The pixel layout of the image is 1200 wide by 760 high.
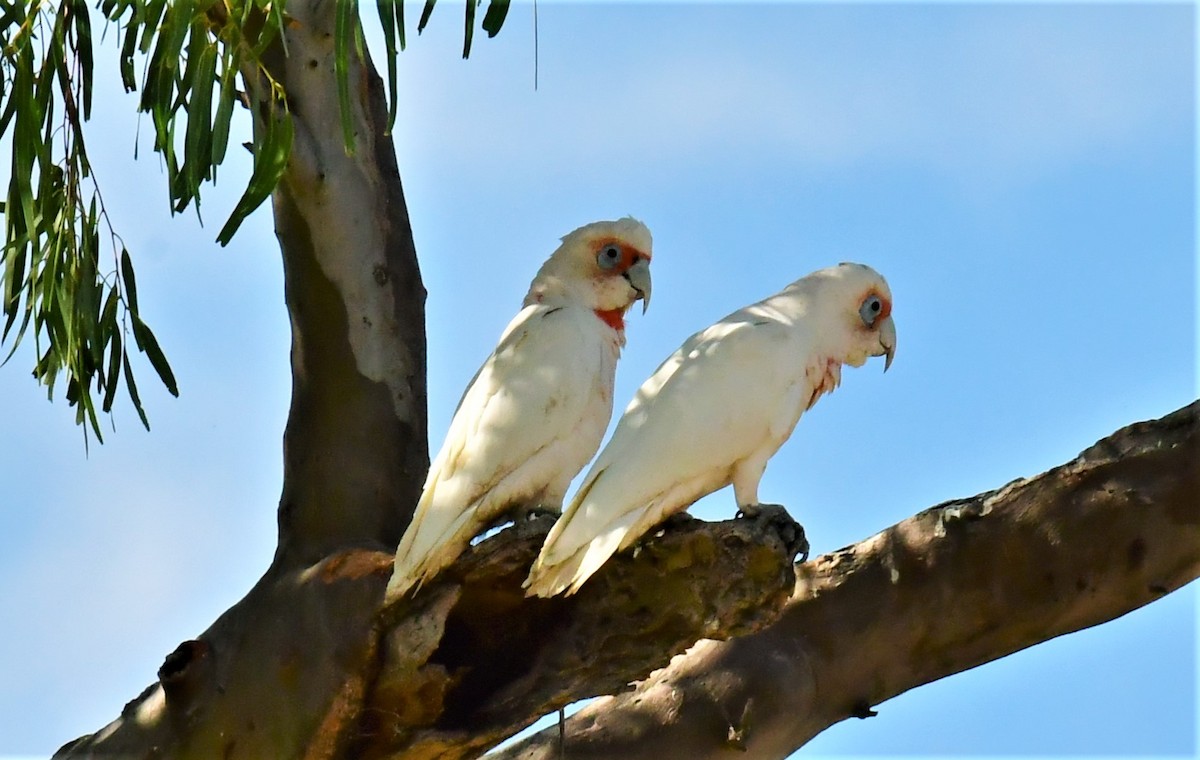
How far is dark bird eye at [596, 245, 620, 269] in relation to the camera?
3.68 m

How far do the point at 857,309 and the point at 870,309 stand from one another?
0.15ft

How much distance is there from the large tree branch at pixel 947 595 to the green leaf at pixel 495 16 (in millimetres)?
1246

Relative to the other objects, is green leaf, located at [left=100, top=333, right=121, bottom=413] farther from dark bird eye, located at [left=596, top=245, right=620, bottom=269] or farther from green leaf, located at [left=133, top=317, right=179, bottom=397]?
dark bird eye, located at [left=596, top=245, right=620, bottom=269]

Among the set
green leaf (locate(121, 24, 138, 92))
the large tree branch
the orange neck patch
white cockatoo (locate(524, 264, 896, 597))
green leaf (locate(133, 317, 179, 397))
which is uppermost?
green leaf (locate(121, 24, 138, 92))

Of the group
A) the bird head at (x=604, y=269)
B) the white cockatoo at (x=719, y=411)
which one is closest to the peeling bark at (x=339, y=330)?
the bird head at (x=604, y=269)

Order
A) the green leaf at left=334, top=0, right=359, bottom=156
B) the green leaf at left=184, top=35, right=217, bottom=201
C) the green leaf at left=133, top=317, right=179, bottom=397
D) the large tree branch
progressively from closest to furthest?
1. the green leaf at left=334, top=0, right=359, bottom=156
2. the green leaf at left=184, top=35, right=217, bottom=201
3. the large tree branch
4. the green leaf at left=133, top=317, right=179, bottom=397

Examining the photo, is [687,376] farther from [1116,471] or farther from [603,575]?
[1116,471]

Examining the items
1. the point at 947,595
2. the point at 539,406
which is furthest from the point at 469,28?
Result: the point at 947,595

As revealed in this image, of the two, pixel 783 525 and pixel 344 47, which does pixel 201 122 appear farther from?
pixel 783 525

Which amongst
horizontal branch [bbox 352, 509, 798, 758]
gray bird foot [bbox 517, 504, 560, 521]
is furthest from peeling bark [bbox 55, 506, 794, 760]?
gray bird foot [bbox 517, 504, 560, 521]

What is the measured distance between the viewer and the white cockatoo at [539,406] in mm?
2992

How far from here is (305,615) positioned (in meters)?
3.04

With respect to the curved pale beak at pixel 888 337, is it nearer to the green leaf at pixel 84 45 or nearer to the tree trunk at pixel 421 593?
the tree trunk at pixel 421 593

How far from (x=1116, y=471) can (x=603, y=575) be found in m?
1.01
